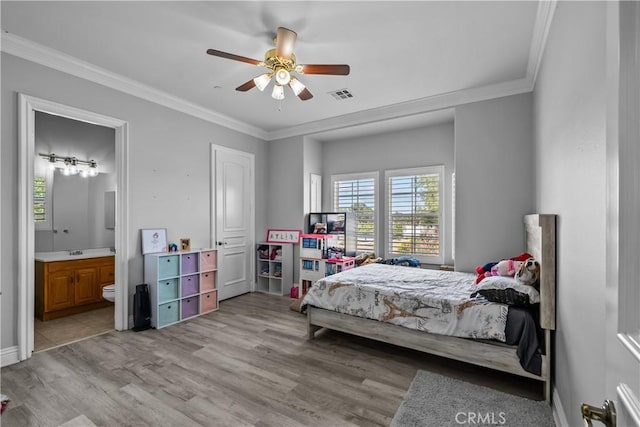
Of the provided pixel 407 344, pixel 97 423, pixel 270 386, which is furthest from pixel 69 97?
pixel 407 344

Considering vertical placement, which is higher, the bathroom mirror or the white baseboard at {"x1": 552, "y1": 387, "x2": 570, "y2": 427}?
the bathroom mirror

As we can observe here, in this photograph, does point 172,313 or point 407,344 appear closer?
point 407,344

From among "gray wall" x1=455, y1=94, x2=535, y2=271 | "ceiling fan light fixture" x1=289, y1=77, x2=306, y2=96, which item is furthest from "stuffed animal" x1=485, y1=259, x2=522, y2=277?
"ceiling fan light fixture" x1=289, y1=77, x2=306, y2=96

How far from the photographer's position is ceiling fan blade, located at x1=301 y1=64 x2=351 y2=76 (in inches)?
96.5

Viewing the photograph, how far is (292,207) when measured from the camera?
210 inches

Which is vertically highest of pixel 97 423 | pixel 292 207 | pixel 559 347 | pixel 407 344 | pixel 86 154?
pixel 86 154

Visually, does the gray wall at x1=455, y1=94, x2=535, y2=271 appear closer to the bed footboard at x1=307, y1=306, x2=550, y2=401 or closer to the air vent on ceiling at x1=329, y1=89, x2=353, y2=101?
the air vent on ceiling at x1=329, y1=89, x2=353, y2=101

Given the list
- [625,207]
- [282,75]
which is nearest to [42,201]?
[282,75]

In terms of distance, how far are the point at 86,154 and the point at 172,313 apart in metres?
2.96

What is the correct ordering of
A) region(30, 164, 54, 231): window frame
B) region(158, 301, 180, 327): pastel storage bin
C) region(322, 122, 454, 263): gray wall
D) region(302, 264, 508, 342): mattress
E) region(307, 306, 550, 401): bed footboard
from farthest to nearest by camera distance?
region(322, 122, 454, 263): gray wall → region(30, 164, 54, 231): window frame → region(158, 301, 180, 327): pastel storage bin → region(302, 264, 508, 342): mattress → region(307, 306, 550, 401): bed footboard

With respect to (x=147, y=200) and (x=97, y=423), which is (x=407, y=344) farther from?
(x=147, y=200)

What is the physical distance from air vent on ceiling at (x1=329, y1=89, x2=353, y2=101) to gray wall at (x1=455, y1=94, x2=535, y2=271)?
1.41 metres

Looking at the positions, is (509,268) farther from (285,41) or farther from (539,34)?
(285,41)

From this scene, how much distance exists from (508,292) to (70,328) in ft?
15.0
